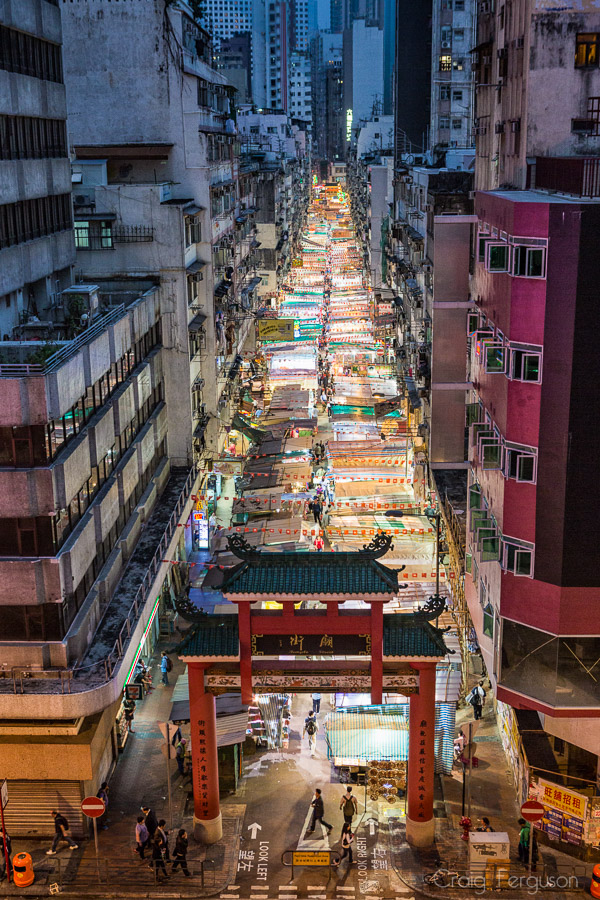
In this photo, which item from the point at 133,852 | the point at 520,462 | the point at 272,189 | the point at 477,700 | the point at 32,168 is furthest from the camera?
the point at 272,189

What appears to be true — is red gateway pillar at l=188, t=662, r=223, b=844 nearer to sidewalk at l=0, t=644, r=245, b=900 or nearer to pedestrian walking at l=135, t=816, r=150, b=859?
sidewalk at l=0, t=644, r=245, b=900

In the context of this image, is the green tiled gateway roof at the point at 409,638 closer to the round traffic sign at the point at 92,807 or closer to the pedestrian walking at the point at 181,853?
the pedestrian walking at the point at 181,853

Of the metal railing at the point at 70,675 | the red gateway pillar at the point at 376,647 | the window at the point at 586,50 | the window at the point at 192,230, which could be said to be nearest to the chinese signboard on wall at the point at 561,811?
the red gateway pillar at the point at 376,647

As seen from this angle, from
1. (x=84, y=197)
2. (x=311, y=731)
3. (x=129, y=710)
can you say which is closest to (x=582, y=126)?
(x=311, y=731)

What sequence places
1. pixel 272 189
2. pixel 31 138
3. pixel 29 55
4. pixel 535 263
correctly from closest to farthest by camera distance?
pixel 535 263 < pixel 29 55 < pixel 31 138 < pixel 272 189

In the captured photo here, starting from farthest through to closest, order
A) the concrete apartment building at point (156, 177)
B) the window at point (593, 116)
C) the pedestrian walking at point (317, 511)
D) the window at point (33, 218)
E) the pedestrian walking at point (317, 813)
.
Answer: the pedestrian walking at point (317, 511), the concrete apartment building at point (156, 177), the window at point (33, 218), the window at point (593, 116), the pedestrian walking at point (317, 813)

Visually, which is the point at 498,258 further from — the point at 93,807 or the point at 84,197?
the point at 84,197
